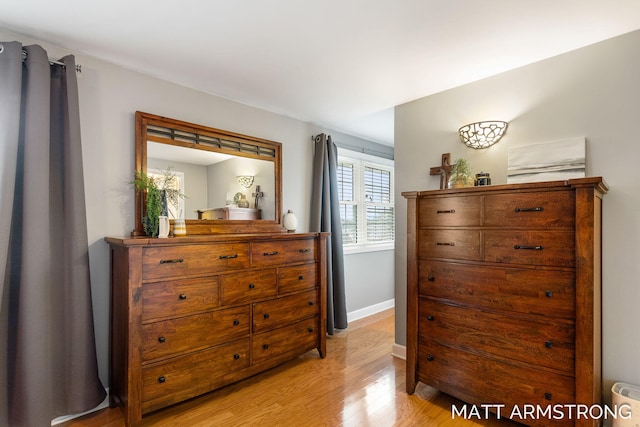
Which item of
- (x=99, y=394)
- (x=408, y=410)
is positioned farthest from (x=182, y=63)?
(x=408, y=410)

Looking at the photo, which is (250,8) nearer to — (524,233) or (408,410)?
(524,233)

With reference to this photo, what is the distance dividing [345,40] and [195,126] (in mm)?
1369

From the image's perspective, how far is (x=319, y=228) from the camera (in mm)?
3457

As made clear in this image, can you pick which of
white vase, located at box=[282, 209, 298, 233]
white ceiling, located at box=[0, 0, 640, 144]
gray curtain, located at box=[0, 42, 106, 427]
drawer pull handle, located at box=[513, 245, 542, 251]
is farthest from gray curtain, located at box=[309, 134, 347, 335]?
gray curtain, located at box=[0, 42, 106, 427]

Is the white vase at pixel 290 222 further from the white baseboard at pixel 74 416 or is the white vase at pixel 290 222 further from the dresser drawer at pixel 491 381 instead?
the white baseboard at pixel 74 416

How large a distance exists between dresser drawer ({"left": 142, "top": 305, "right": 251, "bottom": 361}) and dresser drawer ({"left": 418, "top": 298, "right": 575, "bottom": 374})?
1305 mm

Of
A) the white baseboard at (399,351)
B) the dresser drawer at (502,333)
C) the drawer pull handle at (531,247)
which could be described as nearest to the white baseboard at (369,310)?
the white baseboard at (399,351)

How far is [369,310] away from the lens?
168 inches

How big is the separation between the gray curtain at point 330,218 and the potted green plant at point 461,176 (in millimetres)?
1441

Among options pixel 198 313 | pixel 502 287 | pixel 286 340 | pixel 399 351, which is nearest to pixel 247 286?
pixel 198 313

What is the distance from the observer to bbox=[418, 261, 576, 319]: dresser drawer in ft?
5.72

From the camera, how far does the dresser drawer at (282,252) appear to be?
98.6 inches

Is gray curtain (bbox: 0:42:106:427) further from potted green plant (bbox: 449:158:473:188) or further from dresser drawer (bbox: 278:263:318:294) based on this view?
potted green plant (bbox: 449:158:473:188)

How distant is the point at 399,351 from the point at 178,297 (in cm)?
201
